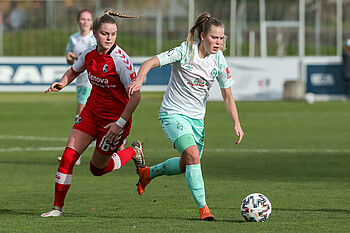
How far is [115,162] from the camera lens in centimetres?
854

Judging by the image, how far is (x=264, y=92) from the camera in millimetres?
26141

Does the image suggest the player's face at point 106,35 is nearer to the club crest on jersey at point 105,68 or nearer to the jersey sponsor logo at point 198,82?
the club crest on jersey at point 105,68

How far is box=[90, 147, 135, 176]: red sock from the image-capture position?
27.1ft

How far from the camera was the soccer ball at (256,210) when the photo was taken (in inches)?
273

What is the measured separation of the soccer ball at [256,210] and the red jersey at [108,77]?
1.65 m

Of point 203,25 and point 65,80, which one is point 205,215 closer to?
point 203,25

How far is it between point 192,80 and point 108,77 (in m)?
0.84

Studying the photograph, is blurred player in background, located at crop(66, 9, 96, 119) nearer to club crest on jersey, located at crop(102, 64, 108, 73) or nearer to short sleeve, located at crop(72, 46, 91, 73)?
short sleeve, located at crop(72, 46, 91, 73)

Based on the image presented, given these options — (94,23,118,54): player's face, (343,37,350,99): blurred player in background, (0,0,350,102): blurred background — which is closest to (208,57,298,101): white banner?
(343,37,350,99): blurred player in background

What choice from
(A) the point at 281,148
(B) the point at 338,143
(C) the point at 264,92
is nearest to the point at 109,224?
(A) the point at 281,148

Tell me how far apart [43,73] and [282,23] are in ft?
38.9

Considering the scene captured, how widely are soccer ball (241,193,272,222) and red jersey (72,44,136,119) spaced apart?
5.42 feet

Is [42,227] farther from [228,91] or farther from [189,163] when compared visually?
[228,91]

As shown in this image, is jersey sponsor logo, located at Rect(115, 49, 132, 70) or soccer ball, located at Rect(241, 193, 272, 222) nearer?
soccer ball, located at Rect(241, 193, 272, 222)
